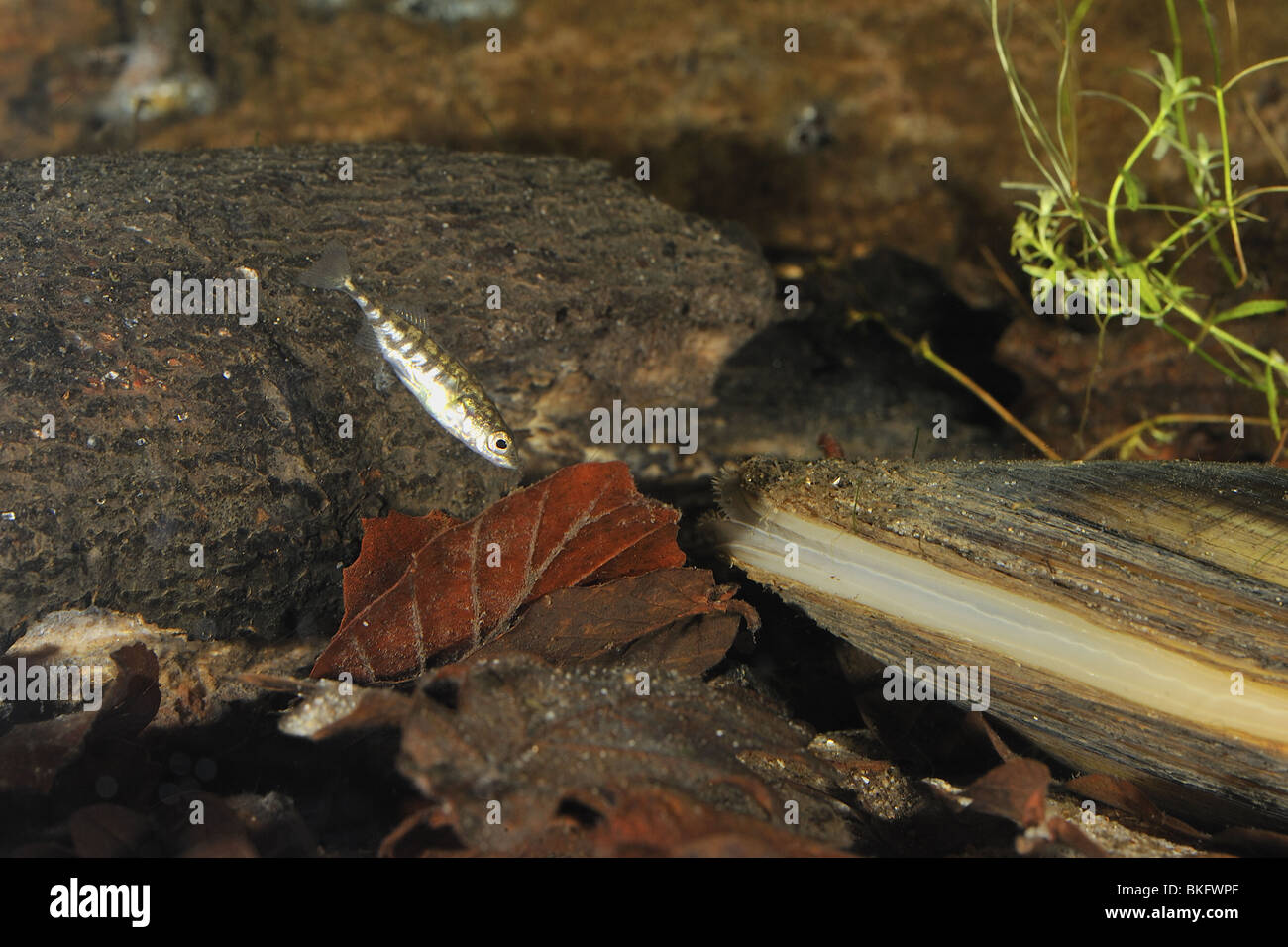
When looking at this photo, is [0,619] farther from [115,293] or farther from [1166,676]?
[1166,676]

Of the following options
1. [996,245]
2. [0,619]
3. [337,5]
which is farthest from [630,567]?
[337,5]

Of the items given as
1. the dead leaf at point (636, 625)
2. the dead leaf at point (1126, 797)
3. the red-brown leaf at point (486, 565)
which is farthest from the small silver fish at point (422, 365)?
the dead leaf at point (1126, 797)

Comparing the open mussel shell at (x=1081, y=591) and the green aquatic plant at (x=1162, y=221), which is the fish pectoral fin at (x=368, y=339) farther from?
the green aquatic plant at (x=1162, y=221)

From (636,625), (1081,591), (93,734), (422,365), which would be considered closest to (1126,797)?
(1081,591)

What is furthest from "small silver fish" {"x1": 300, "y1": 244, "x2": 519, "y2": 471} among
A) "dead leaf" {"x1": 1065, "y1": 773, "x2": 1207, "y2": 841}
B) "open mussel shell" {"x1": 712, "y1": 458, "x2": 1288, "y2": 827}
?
"dead leaf" {"x1": 1065, "y1": 773, "x2": 1207, "y2": 841}

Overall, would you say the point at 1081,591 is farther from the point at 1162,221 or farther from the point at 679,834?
the point at 1162,221

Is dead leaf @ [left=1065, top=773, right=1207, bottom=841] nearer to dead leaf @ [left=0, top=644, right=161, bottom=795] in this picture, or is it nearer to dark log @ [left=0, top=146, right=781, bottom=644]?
dark log @ [left=0, top=146, right=781, bottom=644]
